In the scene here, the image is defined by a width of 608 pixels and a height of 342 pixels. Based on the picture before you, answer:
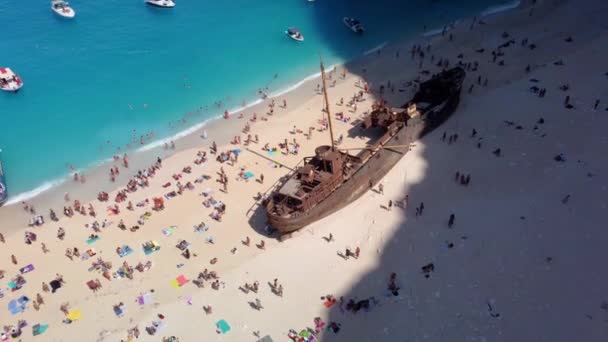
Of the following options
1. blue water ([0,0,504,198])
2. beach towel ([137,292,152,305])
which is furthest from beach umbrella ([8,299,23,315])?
blue water ([0,0,504,198])

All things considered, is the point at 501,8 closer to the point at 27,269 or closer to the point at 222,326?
the point at 222,326

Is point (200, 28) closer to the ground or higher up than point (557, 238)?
higher up

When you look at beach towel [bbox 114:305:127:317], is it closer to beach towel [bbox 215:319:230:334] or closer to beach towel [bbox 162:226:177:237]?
beach towel [bbox 215:319:230:334]

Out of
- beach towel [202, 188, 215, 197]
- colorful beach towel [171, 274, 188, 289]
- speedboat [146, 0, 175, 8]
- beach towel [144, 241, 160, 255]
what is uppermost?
speedboat [146, 0, 175, 8]

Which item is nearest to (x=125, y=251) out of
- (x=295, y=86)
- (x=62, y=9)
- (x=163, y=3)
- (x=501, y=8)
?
(x=295, y=86)

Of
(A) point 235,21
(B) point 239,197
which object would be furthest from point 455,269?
(A) point 235,21

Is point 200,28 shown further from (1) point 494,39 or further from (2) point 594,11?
(2) point 594,11
